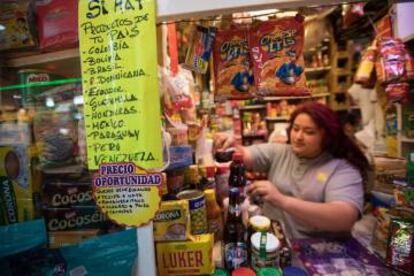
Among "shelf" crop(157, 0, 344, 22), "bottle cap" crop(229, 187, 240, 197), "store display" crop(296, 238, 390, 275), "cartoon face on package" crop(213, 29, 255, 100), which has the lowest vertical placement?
"store display" crop(296, 238, 390, 275)

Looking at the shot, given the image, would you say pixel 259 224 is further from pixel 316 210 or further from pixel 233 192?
pixel 316 210

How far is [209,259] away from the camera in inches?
35.6

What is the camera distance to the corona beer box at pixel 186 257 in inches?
35.2

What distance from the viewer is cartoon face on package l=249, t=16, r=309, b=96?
3.34 feet

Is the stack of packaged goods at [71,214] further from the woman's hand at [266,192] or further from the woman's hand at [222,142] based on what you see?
the woman's hand at [222,142]

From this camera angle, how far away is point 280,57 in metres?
1.02

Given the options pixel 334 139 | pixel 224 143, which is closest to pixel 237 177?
pixel 224 143

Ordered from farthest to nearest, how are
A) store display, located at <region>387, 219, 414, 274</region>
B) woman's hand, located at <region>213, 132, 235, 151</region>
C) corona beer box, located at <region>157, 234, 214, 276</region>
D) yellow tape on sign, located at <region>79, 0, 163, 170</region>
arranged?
woman's hand, located at <region>213, 132, 235, 151</region>, store display, located at <region>387, 219, 414, 274</region>, corona beer box, located at <region>157, 234, 214, 276</region>, yellow tape on sign, located at <region>79, 0, 163, 170</region>

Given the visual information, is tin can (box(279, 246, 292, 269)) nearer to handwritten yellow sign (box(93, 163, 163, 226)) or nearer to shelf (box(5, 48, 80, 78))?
handwritten yellow sign (box(93, 163, 163, 226))

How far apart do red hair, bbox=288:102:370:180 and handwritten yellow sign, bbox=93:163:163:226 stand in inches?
46.1

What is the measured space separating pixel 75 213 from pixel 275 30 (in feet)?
2.85

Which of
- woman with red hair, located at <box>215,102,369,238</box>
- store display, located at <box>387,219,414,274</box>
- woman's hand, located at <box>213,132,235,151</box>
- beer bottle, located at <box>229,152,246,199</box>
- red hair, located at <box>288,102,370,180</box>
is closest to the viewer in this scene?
store display, located at <box>387,219,414,274</box>

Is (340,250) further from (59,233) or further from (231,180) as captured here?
(59,233)

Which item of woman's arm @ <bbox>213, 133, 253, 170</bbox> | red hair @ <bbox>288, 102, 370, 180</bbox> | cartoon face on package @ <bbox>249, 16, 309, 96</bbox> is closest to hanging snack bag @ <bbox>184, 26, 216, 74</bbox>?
cartoon face on package @ <bbox>249, 16, 309, 96</bbox>
